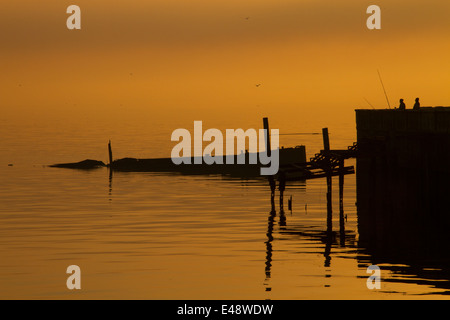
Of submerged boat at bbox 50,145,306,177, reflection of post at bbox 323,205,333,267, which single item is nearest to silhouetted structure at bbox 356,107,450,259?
reflection of post at bbox 323,205,333,267

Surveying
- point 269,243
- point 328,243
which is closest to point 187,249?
point 269,243

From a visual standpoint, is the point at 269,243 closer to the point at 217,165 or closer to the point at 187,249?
the point at 187,249

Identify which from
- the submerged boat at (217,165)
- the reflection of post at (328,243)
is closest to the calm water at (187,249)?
Result: the reflection of post at (328,243)

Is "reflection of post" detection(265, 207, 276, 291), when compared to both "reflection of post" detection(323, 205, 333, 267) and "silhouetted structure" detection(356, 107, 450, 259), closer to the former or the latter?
"reflection of post" detection(323, 205, 333, 267)

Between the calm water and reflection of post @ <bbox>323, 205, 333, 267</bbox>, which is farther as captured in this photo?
reflection of post @ <bbox>323, 205, 333, 267</bbox>

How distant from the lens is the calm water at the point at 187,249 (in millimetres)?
36406

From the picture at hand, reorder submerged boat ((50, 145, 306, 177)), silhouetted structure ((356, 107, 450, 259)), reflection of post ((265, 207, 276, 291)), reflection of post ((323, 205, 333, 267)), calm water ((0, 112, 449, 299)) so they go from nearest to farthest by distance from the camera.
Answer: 1. calm water ((0, 112, 449, 299))
2. reflection of post ((265, 207, 276, 291))
3. reflection of post ((323, 205, 333, 267))
4. silhouetted structure ((356, 107, 450, 259))
5. submerged boat ((50, 145, 306, 177))

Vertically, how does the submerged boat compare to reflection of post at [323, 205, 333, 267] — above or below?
above

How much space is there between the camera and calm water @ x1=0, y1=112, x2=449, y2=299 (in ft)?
119

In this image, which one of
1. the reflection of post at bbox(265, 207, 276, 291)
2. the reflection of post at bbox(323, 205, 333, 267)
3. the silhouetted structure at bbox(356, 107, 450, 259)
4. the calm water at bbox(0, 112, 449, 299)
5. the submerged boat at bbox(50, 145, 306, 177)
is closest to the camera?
the calm water at bbox(0, 112, 449, 299)

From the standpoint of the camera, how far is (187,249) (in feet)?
156

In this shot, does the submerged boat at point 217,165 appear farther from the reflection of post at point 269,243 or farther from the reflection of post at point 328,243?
the reflection of post at point 328,243

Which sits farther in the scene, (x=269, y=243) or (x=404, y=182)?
(x=404, y=182)

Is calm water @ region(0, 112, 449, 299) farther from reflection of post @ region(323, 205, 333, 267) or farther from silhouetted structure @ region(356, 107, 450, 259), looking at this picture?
silhouetted structure @ region(356, 107, 450, 259)
